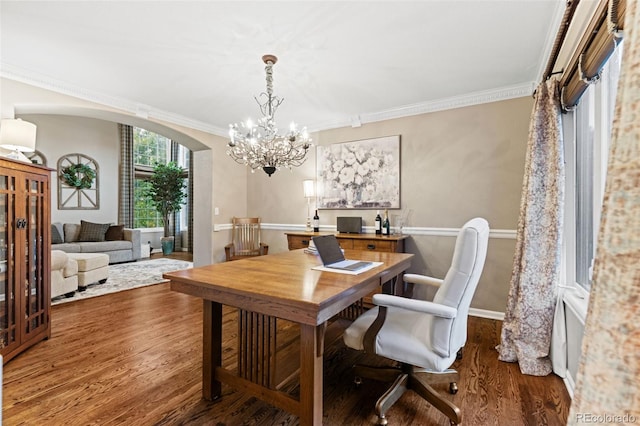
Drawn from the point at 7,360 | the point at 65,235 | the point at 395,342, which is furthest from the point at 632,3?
the point at 65,235

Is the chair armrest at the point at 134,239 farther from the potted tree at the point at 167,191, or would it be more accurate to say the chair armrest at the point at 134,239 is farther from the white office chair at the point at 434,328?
the white office chair at the point at 434,328

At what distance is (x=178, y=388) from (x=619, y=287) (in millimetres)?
2275

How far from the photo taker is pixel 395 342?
5.24ft

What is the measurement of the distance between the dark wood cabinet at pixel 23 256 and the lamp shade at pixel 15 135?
0.25 m

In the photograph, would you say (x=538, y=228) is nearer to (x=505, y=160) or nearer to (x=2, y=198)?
(x=505, y=160)

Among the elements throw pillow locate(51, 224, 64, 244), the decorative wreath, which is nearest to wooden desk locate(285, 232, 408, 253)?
throw pillow locate(51, 224, 64, 244)

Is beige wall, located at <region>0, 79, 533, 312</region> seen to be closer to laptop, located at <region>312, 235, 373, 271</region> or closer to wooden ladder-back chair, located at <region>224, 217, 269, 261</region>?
wooden ladder-back chair, located at <region>224, 217, 269, 261</region>

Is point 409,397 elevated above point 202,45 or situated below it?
below

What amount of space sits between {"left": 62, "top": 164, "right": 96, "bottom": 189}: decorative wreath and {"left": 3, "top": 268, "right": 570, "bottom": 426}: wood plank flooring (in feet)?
15.8

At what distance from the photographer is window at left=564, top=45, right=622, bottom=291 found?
5.52 feet

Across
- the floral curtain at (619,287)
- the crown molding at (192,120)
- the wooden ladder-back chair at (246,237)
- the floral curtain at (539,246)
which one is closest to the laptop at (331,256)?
the floral curtain at (539,246)

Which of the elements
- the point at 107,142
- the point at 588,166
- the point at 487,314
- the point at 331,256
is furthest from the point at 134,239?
the point at 588,166

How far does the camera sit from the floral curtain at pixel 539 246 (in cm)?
212

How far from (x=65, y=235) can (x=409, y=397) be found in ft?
22.9
